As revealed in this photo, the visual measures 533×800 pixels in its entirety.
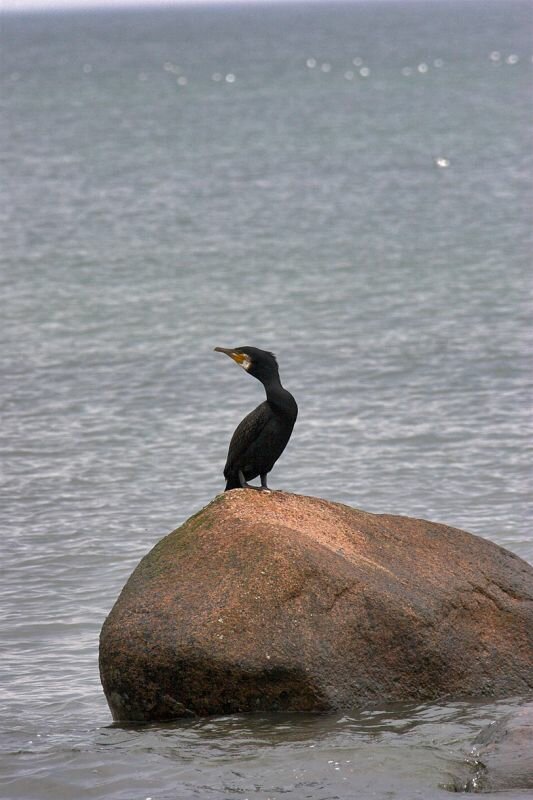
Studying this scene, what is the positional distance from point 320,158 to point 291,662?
1504 inches

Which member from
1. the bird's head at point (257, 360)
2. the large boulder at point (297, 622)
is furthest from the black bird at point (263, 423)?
the large boulder at point (297, 622)

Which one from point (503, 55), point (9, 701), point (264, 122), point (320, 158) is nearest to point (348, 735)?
point (9, 701)

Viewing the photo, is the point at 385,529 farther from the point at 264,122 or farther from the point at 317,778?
the point at 264,122

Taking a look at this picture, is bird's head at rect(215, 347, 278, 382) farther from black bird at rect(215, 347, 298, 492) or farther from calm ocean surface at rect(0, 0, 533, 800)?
calm ocean surface at rect(0, 0, 533, 800)

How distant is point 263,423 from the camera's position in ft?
30.1

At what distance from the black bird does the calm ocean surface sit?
5.95 ft

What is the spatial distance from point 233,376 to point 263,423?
33.0 ft

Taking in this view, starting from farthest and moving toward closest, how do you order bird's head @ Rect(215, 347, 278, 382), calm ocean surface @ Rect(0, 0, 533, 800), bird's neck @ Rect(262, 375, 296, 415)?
bird's head @ Rect(215, 347, 278, 382)
bird's neck @ Rect(262, 375, 296, 415)
calm ocean surface @ Rect(0, 0, 533, 800)

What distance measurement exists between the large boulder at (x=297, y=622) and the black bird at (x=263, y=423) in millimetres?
353

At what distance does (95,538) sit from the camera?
13039 mm

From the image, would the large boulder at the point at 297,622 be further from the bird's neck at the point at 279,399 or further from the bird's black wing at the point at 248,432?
the bird's neck at the point at 279,399

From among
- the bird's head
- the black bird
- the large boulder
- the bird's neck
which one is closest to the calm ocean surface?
the large boulder

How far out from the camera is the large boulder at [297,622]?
8188 mm

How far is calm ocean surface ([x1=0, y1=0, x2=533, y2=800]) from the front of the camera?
8141 mm
